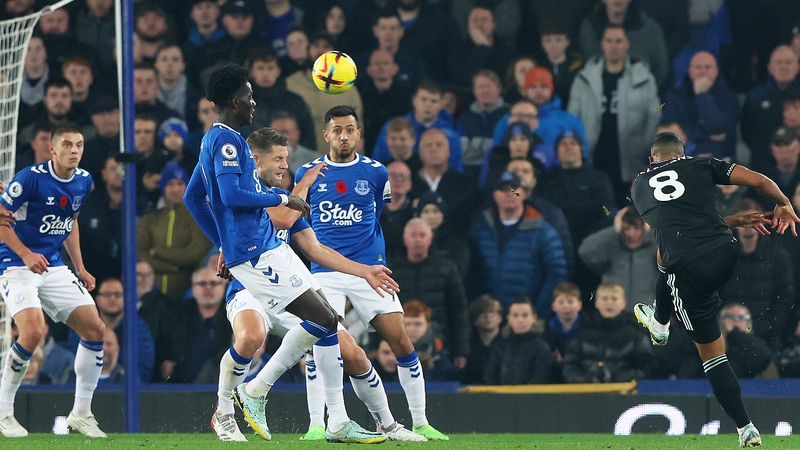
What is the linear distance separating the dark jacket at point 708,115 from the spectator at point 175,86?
4.43m

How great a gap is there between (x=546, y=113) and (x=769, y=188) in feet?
14.7

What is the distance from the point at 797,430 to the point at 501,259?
284 centimetres

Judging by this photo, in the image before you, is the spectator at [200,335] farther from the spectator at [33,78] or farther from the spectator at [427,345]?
the spectator at [33,78]

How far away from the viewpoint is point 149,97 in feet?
37.9

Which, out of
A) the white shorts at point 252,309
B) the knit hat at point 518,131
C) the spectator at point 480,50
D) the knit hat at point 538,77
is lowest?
the white shorts at point 252,309

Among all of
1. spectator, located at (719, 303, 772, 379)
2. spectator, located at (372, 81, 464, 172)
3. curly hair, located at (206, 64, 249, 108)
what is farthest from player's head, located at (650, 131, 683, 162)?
spectator, located at (372, 81, 464, 172)

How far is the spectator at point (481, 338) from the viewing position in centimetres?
1002

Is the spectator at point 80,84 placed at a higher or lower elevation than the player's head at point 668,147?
higher

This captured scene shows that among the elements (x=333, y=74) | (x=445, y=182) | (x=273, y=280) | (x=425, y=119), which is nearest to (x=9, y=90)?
(x=333, y=74)

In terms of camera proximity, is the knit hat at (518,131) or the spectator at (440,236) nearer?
the spectator at (440,236)

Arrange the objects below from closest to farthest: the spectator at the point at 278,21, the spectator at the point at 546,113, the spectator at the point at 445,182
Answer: the spectator at the point at 445,182
the spectator at the point at 546,113
the spectator at the point at 278,21

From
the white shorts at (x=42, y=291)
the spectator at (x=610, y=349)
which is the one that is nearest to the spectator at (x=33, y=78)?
the white shorts at (x=42, y=291)

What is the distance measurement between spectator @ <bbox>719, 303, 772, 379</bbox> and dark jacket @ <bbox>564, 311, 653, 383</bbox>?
646 millimetres

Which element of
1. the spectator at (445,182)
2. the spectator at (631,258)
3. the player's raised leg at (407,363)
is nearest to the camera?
the player's raised leg at (407,363)
